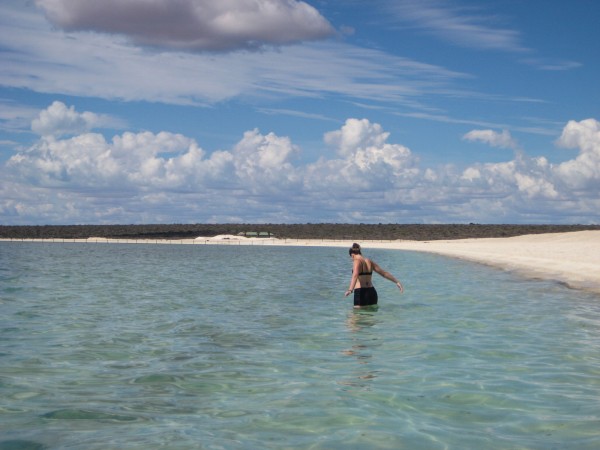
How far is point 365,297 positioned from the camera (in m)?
20.6

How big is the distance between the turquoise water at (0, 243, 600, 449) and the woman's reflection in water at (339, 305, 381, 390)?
55 millimetres

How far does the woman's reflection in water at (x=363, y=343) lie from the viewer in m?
10.7

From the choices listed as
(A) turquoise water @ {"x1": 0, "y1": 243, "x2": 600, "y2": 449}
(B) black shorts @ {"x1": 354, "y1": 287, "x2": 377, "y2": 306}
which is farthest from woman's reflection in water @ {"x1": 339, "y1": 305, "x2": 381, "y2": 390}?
(B) black shorts @ {"x1": 354, "y1": 287, "x2": 377, "y2": 306}

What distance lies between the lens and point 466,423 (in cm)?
826

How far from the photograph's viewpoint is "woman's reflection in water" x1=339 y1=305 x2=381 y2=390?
35.1 ft

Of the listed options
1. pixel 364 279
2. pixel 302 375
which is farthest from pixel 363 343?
pixel 364 279

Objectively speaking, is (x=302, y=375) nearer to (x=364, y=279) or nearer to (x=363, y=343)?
(x=363, y=343)

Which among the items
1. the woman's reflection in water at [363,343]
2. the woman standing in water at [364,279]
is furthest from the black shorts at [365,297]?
the woman's reflection in water at [363,343]

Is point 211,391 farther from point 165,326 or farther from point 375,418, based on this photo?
point 165,326

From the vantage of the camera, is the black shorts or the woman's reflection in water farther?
the black shorts

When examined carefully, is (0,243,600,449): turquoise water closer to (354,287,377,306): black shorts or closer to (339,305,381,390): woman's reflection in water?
(339,305,381,390): woman's reflection in water

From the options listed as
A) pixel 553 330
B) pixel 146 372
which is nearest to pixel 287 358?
pixel 146 372

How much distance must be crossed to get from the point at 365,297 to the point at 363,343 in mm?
6133

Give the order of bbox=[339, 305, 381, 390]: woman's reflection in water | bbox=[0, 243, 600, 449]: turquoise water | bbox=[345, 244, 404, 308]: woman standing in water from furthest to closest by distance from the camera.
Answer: bbox=[345, 244, 404, 308]: woman standing in water
bbox=[339, 305, 381, 390]: woman's reflection in water
bbox=[0, 243, 600, 449]: turquoise water
